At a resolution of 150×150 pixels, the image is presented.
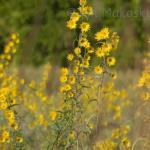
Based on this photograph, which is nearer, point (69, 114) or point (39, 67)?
point (69, 114)

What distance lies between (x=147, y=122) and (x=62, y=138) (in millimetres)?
461

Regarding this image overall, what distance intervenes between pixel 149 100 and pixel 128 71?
5.38 m

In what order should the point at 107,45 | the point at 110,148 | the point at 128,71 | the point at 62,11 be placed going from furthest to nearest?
the point at 62,11, the point at 128,71, the point at 110,148, the point at 107,45

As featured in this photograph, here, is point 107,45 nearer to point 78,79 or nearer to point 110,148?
point 78,79

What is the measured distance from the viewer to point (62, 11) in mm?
9352

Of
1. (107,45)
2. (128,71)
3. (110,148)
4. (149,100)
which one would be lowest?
(110,148)

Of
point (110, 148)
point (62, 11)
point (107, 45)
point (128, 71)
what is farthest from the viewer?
point (62, 11)

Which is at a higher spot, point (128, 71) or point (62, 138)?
point (128, 71)

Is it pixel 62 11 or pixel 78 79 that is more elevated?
pixel 62 11

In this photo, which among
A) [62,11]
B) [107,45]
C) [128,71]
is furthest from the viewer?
[62,11]

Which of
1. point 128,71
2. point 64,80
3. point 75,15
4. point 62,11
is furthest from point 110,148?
point 62,11

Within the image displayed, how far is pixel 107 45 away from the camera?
9.91 feet

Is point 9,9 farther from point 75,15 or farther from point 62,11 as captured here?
point 75,15

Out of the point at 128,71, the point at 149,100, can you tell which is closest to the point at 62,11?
the point at 128,71
